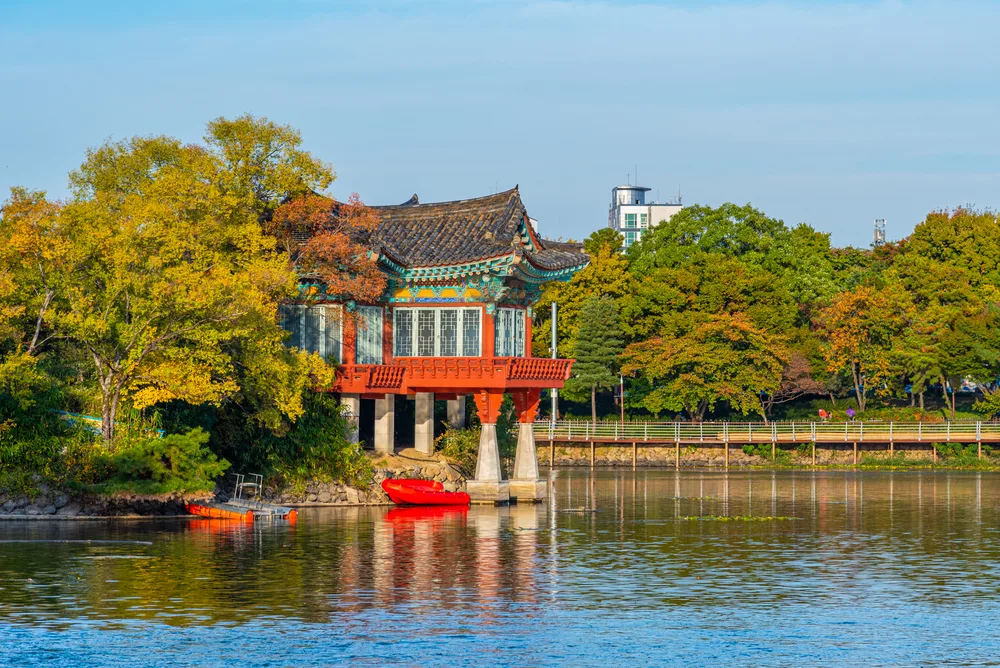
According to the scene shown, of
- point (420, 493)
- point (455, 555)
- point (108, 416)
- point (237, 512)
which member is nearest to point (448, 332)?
point (420, 493)

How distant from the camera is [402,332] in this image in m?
62.3

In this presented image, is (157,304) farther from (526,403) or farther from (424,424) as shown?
(526,403)

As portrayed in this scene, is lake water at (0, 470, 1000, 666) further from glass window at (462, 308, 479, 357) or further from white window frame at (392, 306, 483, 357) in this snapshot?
white window frame at (392, 306, 483, 357)

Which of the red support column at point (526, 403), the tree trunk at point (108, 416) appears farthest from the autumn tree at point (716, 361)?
the tree trunk at point (108, 416)

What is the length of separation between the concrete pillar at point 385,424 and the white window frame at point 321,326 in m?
3.49

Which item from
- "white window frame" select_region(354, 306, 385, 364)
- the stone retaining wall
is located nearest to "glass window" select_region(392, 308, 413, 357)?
"white window frame" select_region(354, 306, 385, 364)

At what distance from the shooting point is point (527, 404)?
213ft

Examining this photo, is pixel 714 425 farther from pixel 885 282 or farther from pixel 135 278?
pixel 135 278

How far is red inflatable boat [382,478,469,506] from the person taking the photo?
6119cm

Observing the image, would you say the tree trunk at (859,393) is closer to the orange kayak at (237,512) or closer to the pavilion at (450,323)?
the pavilion at (450,323)

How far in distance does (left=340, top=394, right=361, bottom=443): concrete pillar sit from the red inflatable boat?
2.40m

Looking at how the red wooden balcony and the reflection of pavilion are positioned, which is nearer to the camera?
the reflection of pavilion

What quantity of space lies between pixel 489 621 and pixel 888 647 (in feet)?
28.5

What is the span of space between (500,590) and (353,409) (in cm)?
2292
